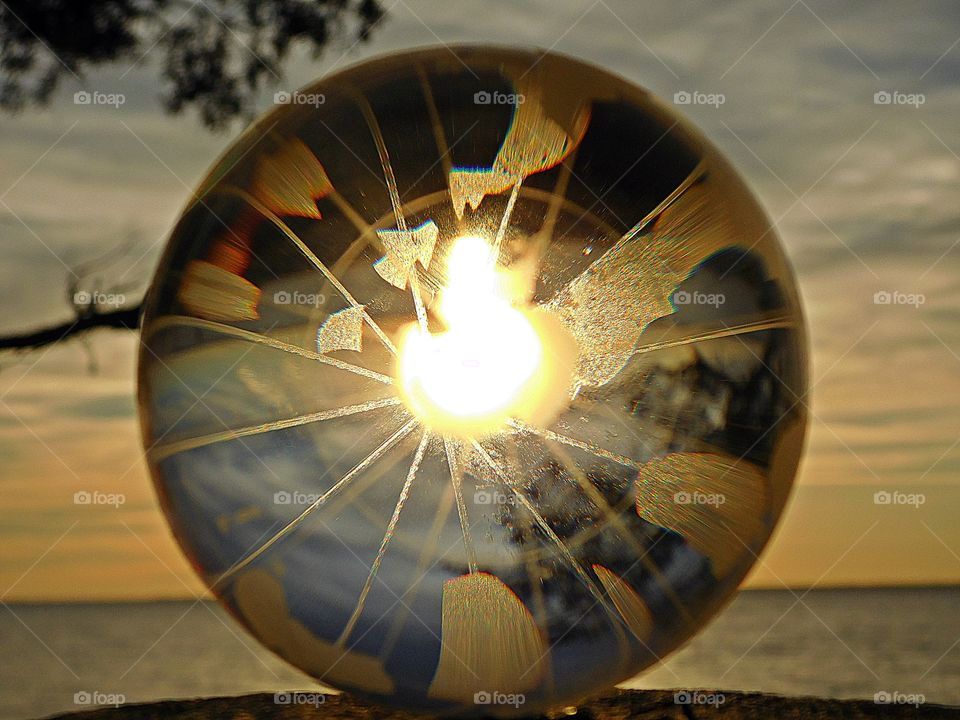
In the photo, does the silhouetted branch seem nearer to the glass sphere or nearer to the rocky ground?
the rocky ground

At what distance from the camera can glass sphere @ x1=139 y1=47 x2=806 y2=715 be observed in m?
3.37

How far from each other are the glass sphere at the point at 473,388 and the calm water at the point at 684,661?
12150 mm

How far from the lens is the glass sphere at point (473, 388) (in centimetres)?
337

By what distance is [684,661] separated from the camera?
38.5m

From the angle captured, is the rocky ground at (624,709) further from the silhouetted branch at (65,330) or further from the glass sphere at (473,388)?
the silhouetted branch at (65,330)

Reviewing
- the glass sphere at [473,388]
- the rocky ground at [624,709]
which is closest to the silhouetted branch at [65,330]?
the rocky ground at [624,709]

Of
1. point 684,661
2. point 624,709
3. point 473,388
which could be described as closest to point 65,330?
point 624,709

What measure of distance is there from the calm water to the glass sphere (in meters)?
12.2

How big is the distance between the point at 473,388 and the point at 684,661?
123 feet

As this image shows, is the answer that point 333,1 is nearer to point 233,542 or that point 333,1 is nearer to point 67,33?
point 67,33

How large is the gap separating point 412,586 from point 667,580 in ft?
2.97

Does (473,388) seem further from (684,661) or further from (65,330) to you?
(684,661)

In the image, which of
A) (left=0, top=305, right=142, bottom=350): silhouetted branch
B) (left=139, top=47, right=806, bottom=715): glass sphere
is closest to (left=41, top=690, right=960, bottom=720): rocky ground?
(left=139, top=47, right=806, bottom=715): glass sphere

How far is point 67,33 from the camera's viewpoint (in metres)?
6.83
